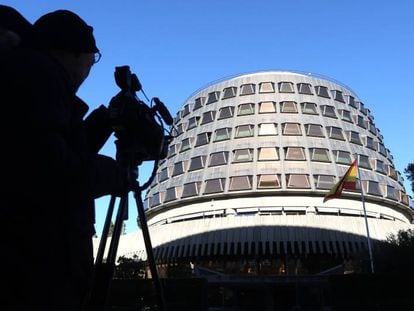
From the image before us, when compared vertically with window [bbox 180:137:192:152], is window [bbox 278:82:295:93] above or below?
above

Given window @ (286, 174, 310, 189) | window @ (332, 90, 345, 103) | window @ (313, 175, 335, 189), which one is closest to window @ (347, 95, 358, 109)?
window @ (332, 90, 345, 103)

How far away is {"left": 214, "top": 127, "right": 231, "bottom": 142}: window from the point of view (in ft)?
186

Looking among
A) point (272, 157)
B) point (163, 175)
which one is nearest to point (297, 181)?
point (272, 157)

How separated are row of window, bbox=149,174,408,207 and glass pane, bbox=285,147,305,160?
253cm

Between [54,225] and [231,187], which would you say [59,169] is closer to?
[54,225]

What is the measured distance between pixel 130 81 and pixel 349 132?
5835 centimetres

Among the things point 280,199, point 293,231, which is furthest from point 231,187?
point 293,231

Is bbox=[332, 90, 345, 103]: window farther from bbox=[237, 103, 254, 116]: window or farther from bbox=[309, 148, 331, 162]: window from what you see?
bbox=[237, 103, 254, 116]: window

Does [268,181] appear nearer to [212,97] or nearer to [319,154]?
[319,154]

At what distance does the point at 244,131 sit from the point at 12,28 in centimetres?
5424

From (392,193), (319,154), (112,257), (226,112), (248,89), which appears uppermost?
(248,89)

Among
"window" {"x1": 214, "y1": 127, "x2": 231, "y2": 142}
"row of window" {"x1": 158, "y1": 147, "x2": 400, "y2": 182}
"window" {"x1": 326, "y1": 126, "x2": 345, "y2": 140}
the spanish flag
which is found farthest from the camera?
"window" {"x1": 214, "y1": 127, "x2": 231, "y2": 142}

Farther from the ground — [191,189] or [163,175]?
[163,175]

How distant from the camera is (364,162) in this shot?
56.0 metres
